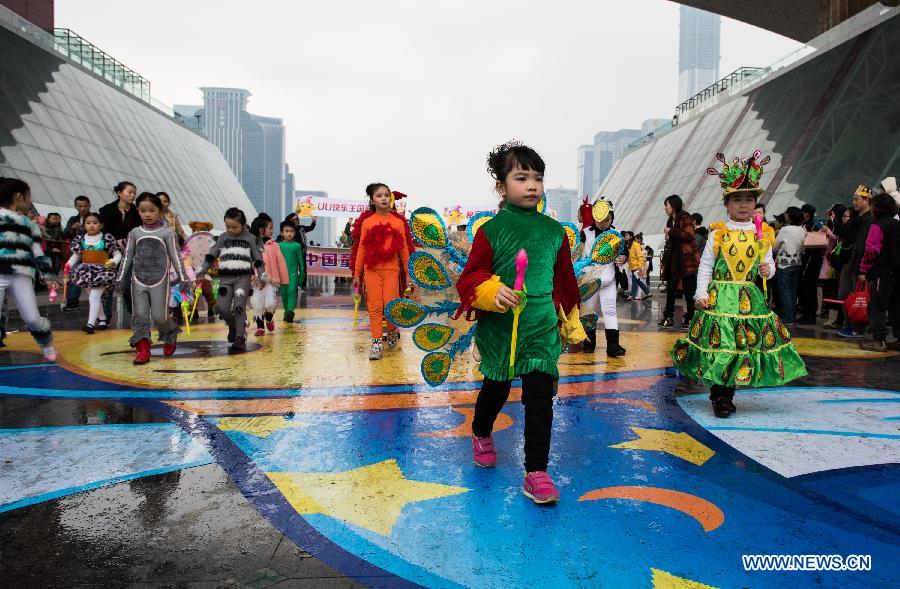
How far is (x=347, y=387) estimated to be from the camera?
517 cm

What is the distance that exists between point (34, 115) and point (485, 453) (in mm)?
28206

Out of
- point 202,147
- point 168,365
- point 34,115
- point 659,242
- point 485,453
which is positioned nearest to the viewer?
point 485,453

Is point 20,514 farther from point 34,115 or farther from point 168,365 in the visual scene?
point 34,115

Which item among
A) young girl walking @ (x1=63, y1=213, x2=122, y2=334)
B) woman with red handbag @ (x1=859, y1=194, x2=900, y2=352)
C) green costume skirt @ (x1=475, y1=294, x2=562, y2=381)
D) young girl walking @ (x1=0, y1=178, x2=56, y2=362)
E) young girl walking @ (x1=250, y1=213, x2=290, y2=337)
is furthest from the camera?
young girl walking @ (x1=250, y1=213, x2=290, y2=337)

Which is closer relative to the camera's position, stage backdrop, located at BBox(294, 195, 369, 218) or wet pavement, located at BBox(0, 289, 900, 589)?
wet pavement, located at BBox(0, 289, 900, 589)

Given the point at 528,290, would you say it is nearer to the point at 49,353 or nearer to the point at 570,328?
the point at 570,328

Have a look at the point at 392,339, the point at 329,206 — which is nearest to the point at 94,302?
the point at 392,339

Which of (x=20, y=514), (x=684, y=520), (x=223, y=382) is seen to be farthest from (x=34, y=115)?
(x=684, y=520)

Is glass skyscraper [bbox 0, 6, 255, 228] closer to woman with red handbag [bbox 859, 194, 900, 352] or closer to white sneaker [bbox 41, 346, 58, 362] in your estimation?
white sneaker [bbox 41, 346, 58, 362]

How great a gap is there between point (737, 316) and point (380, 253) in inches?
148

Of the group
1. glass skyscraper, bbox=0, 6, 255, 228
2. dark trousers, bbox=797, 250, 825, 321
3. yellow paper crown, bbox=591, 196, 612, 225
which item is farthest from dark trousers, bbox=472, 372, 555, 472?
glass skyscraper, bbox=0, 6, 255, 228

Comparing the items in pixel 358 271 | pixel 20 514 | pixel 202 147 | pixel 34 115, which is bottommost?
pixel 20 514

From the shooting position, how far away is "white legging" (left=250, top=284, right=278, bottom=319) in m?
8.20

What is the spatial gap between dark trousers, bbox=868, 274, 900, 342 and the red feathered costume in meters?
5.94
